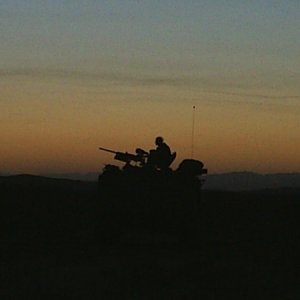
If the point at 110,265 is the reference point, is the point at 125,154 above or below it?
above

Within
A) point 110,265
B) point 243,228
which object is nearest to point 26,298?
point 110,265

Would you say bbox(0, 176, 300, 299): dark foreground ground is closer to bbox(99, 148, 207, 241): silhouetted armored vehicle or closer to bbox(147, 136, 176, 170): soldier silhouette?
bbox(99, 148, 207, 241): silhouetted armored vehicle

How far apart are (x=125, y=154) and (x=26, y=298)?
9903 mm

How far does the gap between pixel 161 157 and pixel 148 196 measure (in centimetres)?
137

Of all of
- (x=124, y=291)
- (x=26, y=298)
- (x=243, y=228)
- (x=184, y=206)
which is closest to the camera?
(x=26, y=298)

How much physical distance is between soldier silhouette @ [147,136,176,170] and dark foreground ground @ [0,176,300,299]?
1374 mm

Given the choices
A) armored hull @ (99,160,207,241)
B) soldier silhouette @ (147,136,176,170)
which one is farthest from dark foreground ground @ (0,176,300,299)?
soldier silhouette @ (147,136,176,170)

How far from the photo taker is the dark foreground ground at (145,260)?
54.3 ft

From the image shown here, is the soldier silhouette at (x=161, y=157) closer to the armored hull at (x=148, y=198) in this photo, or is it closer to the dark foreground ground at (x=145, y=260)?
the armored hull at (x=148, y=198)

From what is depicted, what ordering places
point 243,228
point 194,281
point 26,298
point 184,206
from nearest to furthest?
1. point 26,298
2. point 194,281
3. point 184,206
4. point 243,228

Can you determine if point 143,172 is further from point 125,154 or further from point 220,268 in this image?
point 220,268

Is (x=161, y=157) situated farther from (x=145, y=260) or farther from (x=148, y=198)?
(x=145, y=260)

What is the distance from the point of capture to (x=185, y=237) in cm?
2481

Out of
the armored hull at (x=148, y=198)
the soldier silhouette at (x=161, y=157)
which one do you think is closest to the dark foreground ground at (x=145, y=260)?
the armored hull at (x=148, y=198)
